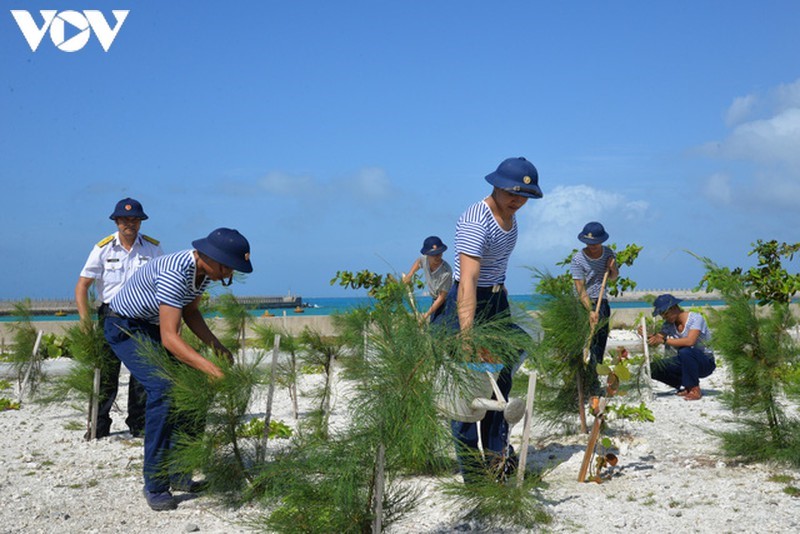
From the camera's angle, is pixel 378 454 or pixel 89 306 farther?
pixel 89 306

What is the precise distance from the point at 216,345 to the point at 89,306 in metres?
2.39

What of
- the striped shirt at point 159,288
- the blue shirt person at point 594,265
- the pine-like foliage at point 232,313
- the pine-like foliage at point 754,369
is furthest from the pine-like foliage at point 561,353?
the pine-like foliage at point 232,313

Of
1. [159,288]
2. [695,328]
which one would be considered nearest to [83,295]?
[159,288]

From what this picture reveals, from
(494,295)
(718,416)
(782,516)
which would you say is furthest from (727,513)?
(718,416)

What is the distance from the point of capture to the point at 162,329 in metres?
4.29

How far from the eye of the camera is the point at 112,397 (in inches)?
252

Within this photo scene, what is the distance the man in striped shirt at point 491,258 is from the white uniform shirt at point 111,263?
286 cm

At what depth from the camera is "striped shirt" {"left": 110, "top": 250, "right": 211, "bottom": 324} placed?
14.3 ft

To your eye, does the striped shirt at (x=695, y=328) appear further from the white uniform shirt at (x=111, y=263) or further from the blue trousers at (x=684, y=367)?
the white uniform shirt at (x=111, y=263)

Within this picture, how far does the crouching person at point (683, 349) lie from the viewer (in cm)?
771

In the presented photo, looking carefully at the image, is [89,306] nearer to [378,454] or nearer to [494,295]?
[494,295]

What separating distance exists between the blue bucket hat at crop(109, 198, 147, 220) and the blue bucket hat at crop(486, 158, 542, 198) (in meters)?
2.96

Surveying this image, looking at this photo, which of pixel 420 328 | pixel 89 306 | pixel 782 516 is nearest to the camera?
pixel 420 328

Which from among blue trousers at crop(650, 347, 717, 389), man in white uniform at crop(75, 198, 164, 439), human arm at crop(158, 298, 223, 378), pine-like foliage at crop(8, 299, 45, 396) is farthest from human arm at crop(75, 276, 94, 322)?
blue trousers at crop(650, 347, 717, 389)
